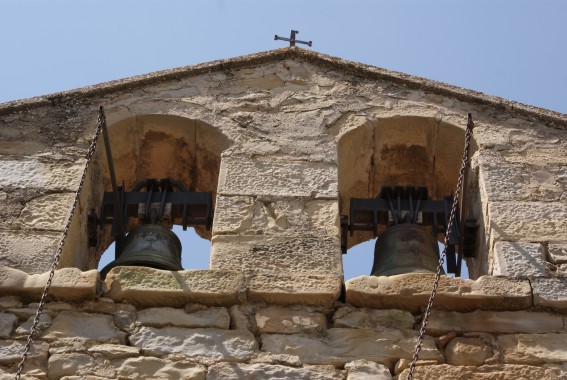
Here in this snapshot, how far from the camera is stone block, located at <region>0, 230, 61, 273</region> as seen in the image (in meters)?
5.90

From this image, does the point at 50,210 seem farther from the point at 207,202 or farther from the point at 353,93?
the point at 353,93

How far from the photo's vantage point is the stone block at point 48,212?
615cm

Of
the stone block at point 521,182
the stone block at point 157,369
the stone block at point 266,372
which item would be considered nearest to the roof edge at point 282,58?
the stone block at point 521,182

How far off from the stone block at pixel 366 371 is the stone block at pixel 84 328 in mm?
951

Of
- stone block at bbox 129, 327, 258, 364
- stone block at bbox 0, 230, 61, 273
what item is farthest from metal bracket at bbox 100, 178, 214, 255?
stone block at bbox 129, 327, 258, 364

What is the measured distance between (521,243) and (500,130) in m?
1.02

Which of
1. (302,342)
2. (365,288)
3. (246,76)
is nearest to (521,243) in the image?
(365,288)

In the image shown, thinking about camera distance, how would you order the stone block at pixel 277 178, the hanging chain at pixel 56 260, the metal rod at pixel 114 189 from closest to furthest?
the hanging chain at pixel 56 260
the stone block at pixel 277 178
the metal rod at pixel 114 189

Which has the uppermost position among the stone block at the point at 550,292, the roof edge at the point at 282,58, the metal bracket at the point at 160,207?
the roof edge at the point at 282,58

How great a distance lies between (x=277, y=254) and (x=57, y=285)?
3.33 feet

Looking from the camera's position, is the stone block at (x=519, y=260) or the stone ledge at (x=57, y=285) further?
the stone block at (x=519, y=260)

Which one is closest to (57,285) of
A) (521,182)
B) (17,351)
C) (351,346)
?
(17,351)

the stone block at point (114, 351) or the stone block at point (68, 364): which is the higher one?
the stone block at point (114, 351)

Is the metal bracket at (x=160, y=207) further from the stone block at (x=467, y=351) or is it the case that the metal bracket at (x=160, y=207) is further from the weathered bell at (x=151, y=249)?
the stone block at (x=467, y=351)
